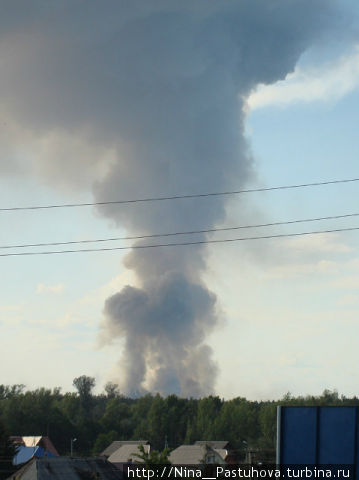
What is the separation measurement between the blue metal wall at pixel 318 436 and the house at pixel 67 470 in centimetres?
3854

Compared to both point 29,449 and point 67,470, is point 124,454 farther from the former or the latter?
point 67,470

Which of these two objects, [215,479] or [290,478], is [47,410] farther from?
[290,478]

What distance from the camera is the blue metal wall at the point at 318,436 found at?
37.8 metres

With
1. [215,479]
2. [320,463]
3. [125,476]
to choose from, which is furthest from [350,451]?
[125,476]

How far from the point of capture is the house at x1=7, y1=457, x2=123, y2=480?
72.2 metres

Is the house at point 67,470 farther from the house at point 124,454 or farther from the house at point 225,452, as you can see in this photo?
the house at point 124,454

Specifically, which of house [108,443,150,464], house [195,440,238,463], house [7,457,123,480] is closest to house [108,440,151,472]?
house [108,443,150,464]

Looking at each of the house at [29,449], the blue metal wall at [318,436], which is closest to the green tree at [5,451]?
the house at [29,449]

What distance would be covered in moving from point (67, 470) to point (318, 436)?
41.6 metres

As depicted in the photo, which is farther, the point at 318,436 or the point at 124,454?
the point at 124,454

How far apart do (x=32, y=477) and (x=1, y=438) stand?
127 ft

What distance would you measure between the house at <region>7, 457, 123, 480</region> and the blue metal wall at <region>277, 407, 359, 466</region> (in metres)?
38.5

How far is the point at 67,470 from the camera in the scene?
73.8 meters

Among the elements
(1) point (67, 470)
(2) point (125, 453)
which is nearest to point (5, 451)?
(1) point (67, 470)
